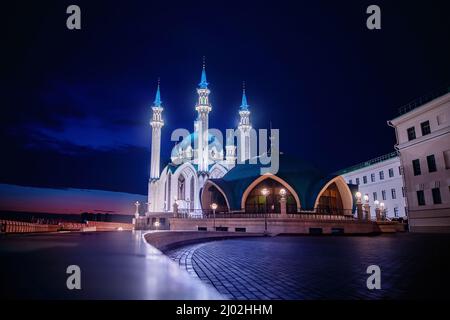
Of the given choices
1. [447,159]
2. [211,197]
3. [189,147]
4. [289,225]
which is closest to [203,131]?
[189,147]

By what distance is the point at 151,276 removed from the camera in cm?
323

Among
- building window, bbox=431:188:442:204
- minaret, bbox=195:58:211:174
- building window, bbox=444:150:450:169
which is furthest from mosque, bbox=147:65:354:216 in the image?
building window, bbox=444:150:450:169

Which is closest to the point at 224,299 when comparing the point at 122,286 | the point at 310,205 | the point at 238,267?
the point at 122,286

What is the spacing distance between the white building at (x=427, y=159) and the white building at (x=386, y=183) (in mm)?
15866

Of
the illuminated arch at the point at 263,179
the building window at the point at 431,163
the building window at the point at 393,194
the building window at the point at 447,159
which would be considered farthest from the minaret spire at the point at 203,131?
the building window at the point at 447,159

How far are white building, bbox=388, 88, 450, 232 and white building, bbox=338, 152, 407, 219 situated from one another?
625 inches

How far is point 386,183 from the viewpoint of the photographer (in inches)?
1868

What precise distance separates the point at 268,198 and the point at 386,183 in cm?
2324

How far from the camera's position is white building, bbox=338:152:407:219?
44469 mm

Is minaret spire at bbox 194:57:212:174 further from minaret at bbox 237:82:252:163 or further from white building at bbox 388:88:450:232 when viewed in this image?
white building at bbox 388:88:450:232

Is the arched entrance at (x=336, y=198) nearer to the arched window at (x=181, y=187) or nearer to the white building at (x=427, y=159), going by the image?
the white building at (x=427, y=159)

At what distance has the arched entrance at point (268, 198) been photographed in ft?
123

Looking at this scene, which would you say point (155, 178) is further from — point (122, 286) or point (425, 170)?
point (122, 286)

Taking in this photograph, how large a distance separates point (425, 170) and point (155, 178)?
53.7m
